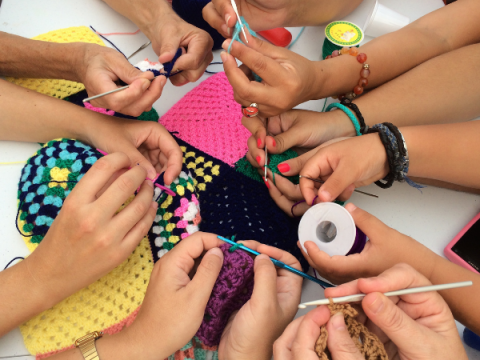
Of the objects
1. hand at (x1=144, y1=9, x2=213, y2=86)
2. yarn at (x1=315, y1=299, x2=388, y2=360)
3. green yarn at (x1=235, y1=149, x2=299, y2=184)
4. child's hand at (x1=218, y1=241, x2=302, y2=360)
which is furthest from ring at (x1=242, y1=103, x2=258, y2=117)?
yarn at (x1=315, y1=299, x2=388, y2=360)

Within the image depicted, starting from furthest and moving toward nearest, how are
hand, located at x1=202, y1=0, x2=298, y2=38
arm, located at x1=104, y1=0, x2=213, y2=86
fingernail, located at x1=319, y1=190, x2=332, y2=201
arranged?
hand, located at x1=202, y1=0, x2=298, y2=38 → arm, located at x1=104, y1=0, x2=213, y2=86 → fingernail, located at x1=319, y1=190, x2=332, y2=201

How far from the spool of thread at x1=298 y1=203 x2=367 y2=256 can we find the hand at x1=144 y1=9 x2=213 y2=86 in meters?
0.55

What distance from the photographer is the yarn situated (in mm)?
492

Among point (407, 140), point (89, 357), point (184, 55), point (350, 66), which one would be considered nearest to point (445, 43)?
point (350, 66)

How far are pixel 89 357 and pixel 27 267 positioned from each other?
8.9 inches

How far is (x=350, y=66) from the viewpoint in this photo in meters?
0.97

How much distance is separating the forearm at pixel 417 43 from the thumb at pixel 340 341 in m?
0.69

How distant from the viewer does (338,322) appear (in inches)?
20.1

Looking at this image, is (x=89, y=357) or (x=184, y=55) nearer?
(x=89, y=357)

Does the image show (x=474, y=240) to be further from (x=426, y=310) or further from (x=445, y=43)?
(x=445, y=43)

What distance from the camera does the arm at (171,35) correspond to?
2.99 feet

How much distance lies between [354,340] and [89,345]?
20.5 inches

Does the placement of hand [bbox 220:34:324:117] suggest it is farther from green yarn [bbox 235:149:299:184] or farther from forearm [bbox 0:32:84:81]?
forearm [bbox 0:32:84:81]

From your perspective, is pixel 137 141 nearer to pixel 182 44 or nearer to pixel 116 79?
pixel 116 79
